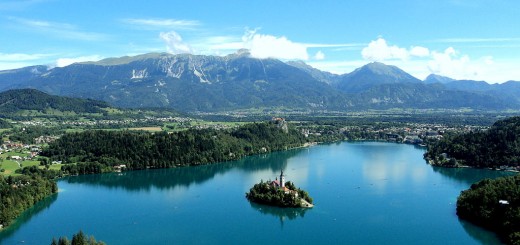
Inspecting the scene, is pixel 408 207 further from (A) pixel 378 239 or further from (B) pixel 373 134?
(B) pixel 373 134

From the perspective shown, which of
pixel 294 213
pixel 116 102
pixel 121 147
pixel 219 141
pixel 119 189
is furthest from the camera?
pixel 116 102

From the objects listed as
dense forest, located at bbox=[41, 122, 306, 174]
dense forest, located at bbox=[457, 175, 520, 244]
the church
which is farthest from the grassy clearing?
dense forest, located at bbox=[457, 175, 520, 244]

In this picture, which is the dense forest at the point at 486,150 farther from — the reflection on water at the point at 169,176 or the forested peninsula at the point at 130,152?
the forested peninsula at the point at 130,152

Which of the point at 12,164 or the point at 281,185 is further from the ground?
the point at 281,185

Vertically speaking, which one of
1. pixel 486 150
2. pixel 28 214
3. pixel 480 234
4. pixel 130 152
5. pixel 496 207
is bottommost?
pixel 28 214

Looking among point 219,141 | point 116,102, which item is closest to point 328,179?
point 219,141

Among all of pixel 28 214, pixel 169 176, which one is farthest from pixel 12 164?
pixel 28 214

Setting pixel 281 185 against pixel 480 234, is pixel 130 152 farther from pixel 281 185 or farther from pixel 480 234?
pixel 480 234
